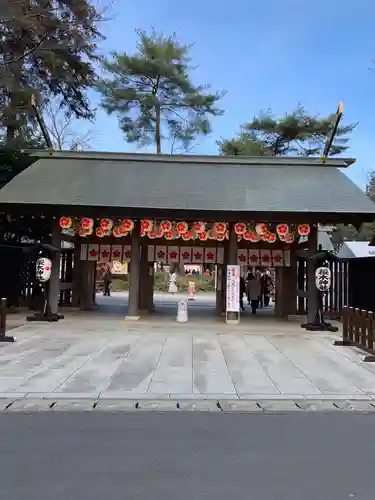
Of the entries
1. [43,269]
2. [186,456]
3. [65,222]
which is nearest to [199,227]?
[65,222]

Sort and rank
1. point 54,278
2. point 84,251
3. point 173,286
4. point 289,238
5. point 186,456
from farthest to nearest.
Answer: point 173,286 → point 84,251 → point 289,238 → point 54,278 → point 186,456

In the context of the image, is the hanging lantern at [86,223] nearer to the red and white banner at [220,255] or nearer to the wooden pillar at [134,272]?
the wooden pillar at [134,272]

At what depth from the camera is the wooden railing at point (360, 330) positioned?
11.2 metres

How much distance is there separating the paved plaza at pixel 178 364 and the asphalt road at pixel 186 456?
1291 mm

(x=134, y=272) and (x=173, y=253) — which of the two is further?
(x=173, y=253)

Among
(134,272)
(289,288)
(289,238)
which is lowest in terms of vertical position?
(289,288)

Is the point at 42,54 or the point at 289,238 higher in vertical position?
the point at 42,54

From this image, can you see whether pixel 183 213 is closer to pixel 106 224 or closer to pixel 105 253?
pixel 106 224

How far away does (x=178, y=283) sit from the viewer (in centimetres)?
4262

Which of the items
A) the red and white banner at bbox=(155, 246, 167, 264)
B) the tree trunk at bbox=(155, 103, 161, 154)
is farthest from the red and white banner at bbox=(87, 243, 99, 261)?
the tree trunk at bbox=(155, 103, 161, 154)

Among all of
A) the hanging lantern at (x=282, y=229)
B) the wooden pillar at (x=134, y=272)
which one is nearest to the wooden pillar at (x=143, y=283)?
the wooden pillar at (x=134, y=272)

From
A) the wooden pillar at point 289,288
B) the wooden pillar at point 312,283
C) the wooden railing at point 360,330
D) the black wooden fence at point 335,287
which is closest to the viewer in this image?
the wooden railing at point 360,330

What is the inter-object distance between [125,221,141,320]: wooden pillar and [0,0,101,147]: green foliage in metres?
6.56

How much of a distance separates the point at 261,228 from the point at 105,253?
5.99 metres
